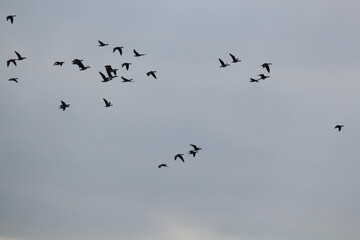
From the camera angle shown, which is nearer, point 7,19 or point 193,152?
point 7,19

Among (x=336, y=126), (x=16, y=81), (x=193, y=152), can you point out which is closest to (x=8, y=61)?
(x=16, y=81)

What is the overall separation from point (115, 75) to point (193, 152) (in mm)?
16010

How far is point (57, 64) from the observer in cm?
12419

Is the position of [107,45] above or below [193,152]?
above

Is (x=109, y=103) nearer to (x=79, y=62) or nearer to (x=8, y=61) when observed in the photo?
(x=79, y=62)

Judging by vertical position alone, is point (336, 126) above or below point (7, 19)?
below

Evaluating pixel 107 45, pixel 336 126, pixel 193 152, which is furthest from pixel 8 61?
pixel 336 126

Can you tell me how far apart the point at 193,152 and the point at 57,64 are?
23.6m

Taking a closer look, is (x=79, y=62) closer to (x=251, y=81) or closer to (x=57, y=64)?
(x=57, y=64)

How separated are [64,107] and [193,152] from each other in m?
19.9

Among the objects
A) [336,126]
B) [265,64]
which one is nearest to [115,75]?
[265,64]

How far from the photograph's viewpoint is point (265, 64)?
130 meters

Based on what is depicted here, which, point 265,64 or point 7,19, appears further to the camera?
point 265,64

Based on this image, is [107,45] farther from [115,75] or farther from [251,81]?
[251,81]
